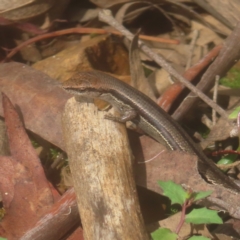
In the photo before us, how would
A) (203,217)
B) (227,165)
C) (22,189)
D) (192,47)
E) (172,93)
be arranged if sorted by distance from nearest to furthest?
(203,217) → (22,189) → (227,165) → (172,93) → (192,47)

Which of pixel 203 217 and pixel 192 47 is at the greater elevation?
pixel 192 47

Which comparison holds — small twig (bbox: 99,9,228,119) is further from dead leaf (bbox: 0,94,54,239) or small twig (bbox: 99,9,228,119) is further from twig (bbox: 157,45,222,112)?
dead leaf (bbox: 0,94,54,239)

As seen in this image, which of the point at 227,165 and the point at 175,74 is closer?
the point at 227,165

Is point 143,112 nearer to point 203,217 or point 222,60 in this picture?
point 222,60

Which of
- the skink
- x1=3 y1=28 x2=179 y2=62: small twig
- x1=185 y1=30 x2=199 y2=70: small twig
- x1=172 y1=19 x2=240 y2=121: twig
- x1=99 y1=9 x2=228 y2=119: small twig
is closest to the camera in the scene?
the skink

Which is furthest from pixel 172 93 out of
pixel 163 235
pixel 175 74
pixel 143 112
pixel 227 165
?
pixel 163 235

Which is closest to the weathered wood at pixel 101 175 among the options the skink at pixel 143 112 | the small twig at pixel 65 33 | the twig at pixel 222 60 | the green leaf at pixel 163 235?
the green leaf at pixel 163 235

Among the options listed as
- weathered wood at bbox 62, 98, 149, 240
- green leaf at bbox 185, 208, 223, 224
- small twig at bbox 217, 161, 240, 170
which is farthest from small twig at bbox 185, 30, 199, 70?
green leaf at bbox 185, 208, 223, 224
